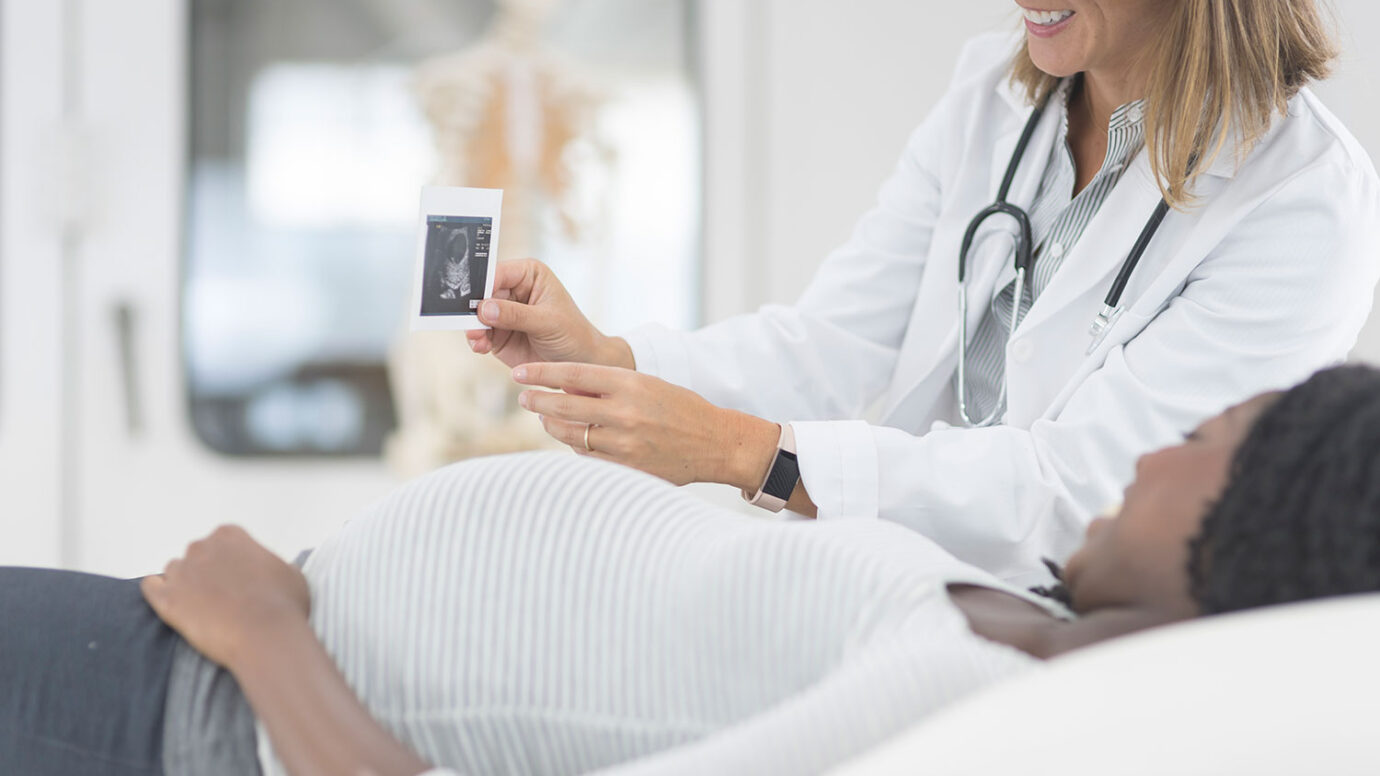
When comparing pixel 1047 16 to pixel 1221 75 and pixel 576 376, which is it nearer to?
pixel 1221 75

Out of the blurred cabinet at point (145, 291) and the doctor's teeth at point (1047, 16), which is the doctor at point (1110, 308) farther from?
the blurred cabinet at point (145, 291)

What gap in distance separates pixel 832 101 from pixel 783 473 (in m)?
1.55

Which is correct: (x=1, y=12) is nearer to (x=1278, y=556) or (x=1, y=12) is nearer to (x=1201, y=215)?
(x=1201, y=215)

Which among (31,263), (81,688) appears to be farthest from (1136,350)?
(31,263)

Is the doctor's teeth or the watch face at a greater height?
the doctor's teeth

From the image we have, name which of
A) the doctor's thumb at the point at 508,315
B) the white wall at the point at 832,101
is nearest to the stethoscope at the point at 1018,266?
the doctor's thumb at the point at 508,315

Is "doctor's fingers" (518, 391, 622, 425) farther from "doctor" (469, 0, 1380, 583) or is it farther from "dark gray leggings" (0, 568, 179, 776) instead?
"dark gray leggings" (0, 568, 179, 776)

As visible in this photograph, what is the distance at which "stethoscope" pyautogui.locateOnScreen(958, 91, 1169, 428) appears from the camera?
134 cm

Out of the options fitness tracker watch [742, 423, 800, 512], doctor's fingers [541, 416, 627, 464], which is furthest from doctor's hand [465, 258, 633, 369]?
fitness tracker watch [742, 423, 800, 512]

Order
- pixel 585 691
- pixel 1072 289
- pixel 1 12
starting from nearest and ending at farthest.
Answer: pixel 585 691 → pixel 1072 289 → pixel 1 12

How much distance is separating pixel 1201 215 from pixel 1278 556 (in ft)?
2.31

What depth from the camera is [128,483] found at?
2549 millimetres

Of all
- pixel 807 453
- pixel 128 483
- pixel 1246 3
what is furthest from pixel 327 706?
pixel 128 483

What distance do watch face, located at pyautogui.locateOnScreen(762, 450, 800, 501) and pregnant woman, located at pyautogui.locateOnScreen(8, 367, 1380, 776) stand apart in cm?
37
